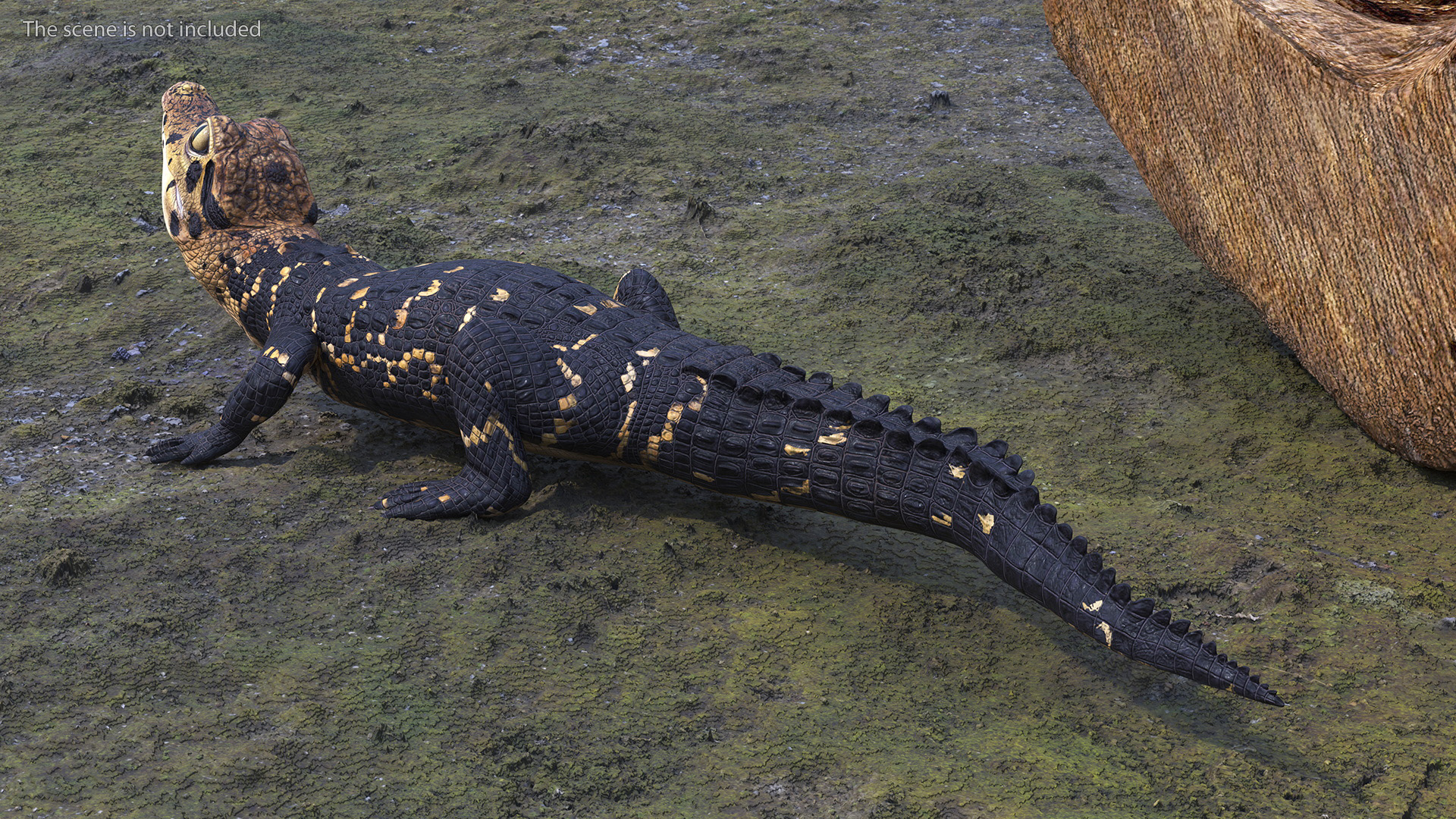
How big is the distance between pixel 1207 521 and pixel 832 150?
12.2ft

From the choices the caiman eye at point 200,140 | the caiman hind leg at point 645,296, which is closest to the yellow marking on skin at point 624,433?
the caiman hind leg at point 645,296

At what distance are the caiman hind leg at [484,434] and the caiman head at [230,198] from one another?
1193 millimetres

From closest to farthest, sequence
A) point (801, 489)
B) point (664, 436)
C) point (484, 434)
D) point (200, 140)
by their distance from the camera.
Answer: point (801, 489) < point (664, 436) < point (484, 434) < point (200, 140)

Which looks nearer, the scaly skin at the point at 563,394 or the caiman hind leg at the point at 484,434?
the scaly skin at the point at 563,394

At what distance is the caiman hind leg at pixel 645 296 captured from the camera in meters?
4.44

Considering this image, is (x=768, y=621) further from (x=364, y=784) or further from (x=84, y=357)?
(x=84, y=357)

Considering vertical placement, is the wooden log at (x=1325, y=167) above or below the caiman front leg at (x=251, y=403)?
above

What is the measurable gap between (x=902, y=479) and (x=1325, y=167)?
1937 mm

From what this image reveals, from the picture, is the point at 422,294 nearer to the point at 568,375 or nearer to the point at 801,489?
the point at 568,375

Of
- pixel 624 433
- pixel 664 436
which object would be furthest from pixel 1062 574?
pixel 624 433

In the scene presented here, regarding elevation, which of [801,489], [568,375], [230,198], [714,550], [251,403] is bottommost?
[714,550]

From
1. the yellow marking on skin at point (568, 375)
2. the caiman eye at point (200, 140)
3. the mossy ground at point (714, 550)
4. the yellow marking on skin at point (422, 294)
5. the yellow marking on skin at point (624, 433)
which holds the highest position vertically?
the caiman eye at point (200, 140)

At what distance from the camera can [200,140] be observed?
4.62 meters

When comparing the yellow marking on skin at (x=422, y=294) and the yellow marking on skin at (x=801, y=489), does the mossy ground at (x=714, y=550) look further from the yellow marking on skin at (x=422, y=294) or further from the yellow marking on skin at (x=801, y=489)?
the yellow marking on skin at (x=422, y=294)
